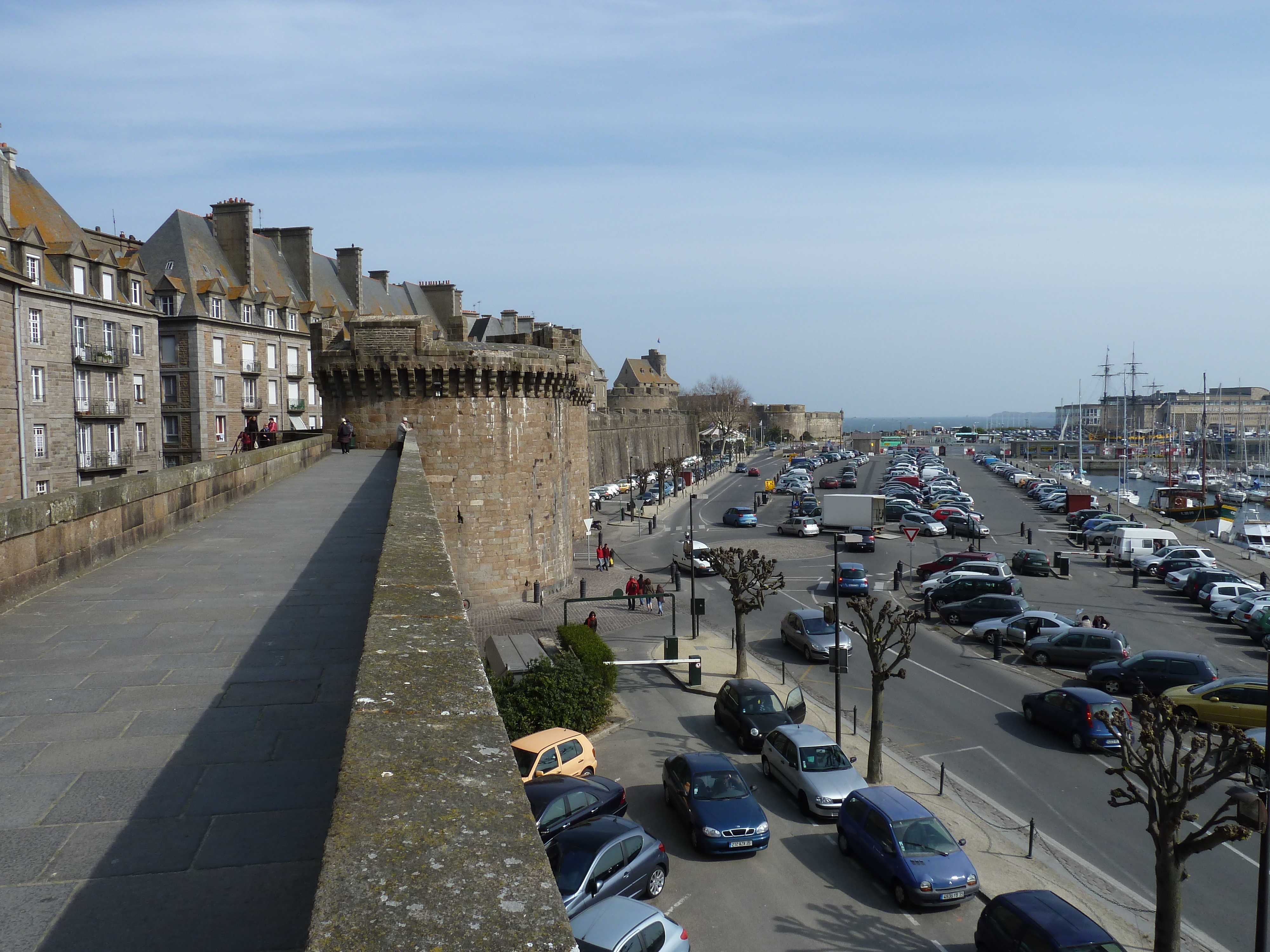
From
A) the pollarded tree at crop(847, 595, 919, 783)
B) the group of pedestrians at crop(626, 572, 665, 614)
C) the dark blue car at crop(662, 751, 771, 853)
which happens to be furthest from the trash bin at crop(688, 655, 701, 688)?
the group of pedestrians at crop(626, 572, 665, 614)

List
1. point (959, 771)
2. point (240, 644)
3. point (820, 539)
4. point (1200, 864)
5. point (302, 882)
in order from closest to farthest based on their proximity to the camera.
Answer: point (302, 882), point (240, 644), point (1200, 864), point (959, 771), point (820, 539)

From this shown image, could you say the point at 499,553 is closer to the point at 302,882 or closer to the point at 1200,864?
the point at 1200,864

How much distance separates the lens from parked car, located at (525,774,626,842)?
42.7ft

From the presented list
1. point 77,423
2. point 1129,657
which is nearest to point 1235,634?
point 1129,657

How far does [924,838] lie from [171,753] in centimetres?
1114

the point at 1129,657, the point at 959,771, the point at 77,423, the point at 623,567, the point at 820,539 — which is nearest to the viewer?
the point at 959,771

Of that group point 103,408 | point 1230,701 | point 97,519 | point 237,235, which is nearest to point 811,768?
point 1230,701

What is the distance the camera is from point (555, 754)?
15578 mm

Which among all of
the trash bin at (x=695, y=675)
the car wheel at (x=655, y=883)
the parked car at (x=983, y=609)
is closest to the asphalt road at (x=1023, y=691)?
the parked car at (x=983, y=609)

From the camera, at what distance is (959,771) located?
55.5ft

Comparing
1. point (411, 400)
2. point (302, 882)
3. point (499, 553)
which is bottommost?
point (499, 553)

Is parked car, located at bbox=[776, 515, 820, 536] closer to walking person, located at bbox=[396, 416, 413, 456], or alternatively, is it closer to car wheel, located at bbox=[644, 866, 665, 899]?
walking person, located at bbox=[396, 416, 413, 456]

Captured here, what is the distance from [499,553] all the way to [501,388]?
15.9 ft

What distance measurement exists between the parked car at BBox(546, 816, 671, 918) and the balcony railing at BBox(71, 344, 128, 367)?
2989 centimetres
